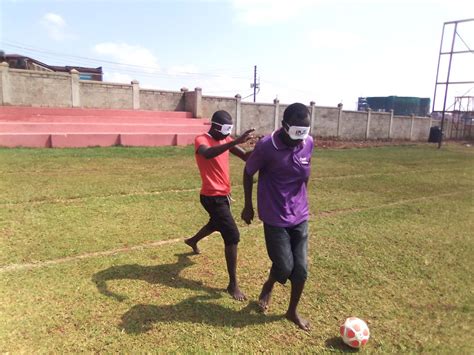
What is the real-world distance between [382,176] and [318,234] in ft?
22.2

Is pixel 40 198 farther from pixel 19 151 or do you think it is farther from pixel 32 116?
pixel 32 116

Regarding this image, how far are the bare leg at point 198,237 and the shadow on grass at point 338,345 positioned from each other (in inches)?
70.1

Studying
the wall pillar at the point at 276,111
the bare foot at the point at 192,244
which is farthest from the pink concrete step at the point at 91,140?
the bare foot at the point at 192,244

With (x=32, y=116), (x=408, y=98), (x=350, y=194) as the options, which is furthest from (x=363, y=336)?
(x=408, y=98)

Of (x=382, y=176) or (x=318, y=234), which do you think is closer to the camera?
(x=318, y=234)

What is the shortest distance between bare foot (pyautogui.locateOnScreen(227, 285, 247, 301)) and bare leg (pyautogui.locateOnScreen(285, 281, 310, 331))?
0.52 m

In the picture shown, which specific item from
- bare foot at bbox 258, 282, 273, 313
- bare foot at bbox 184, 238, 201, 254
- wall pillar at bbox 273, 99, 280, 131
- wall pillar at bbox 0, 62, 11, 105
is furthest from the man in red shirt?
wall pillar at bbox 273, 99, 280, 131

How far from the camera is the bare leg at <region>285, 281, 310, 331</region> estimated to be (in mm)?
3268

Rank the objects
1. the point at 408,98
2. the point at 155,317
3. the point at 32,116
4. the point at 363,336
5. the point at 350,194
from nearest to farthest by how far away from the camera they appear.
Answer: the point at 363,336
the point at 155,317
the point at 350,194
the point at 32,116
the point at 408,98

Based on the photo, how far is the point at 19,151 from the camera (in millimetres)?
13539

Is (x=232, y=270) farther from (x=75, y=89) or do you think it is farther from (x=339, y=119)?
(x=339, y=119)

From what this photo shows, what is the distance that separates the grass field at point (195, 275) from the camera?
3.11 m

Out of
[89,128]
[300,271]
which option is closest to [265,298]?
[300,271]

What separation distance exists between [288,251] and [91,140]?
14478mm
